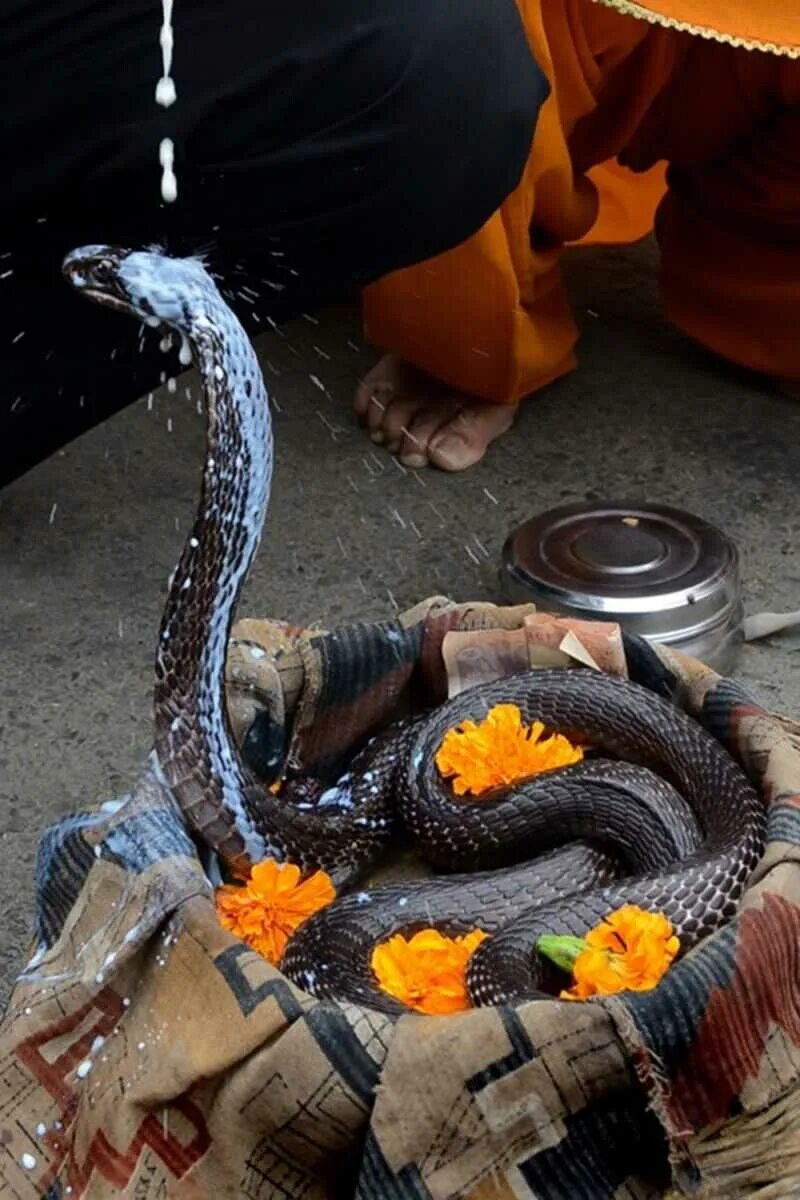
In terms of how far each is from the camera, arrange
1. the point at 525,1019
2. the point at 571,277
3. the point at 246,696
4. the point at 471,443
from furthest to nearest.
Result: 1. the point at 571,277
2. the point at 471,443
3. the point at 246,696
4. the point at 525,1019

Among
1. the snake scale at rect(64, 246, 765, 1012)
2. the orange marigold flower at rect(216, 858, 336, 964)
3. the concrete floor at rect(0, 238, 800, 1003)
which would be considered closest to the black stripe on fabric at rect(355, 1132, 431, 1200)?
the snake scale at rect(64, 246, 765, 1012)

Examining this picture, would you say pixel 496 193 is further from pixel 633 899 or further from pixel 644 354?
pixel 633 899

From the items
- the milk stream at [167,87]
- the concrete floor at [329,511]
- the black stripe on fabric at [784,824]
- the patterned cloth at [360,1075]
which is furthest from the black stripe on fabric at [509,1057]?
the milk stream at [167,87]

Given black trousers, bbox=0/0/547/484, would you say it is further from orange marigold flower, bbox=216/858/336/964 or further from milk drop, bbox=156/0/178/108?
orange marigold flower, bbox=216/858/336/964

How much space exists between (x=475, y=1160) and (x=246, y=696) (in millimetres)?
505

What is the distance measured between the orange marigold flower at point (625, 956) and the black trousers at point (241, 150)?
0.86 metres

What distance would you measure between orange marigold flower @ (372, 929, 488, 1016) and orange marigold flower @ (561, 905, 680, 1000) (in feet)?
0.28

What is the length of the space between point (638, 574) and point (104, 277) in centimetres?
87

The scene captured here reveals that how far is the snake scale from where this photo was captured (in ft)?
4.10

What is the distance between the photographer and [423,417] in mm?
2432

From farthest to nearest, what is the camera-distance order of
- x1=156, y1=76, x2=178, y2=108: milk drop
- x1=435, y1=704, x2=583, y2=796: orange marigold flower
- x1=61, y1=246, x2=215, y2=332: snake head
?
x1=156, y1=76, x2=178, y2=108: milk drop, x1=435, y1=704, x2=583, y2=796: orange marigold flower, x1=61, y1=246, x2=215, y2=332: snake head

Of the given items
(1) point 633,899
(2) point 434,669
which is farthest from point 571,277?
(1) point 633,899

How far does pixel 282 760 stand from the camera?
5.04 feet

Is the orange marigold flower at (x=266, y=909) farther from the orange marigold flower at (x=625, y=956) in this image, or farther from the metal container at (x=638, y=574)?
the metal container at (x=638, y=574)
